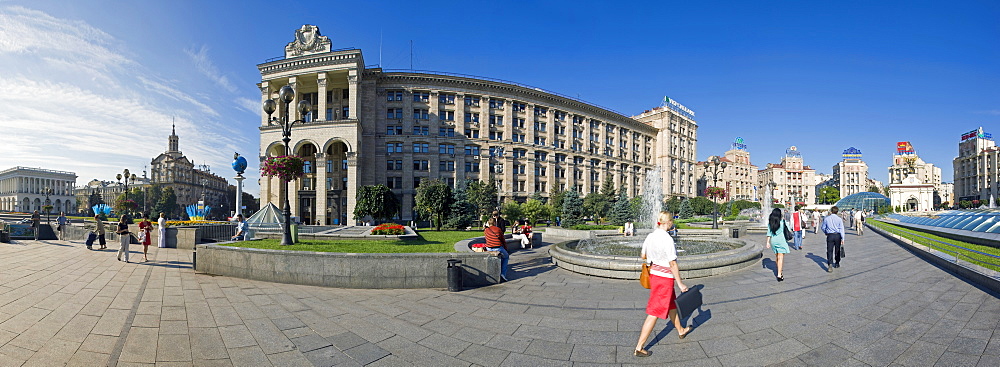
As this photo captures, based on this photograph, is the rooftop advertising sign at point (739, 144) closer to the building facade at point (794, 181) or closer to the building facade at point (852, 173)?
the building facade at point (794, 181)

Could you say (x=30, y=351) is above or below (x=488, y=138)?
below

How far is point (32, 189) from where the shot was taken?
92750 mm

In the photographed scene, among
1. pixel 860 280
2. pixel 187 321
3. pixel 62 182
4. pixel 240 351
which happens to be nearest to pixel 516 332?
pixel 240 351

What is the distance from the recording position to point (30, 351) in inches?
178

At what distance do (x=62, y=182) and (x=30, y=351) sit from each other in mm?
149120

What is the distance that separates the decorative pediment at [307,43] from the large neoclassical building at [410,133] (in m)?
0.12

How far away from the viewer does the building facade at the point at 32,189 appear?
90812mm

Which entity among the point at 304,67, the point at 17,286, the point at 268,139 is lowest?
the point at 17,286

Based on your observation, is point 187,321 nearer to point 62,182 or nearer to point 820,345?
point 820,345

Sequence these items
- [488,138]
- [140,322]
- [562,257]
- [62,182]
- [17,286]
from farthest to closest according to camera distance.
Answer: [62,182] → [488,138] → [562,257] → [17,286] → [140,322]

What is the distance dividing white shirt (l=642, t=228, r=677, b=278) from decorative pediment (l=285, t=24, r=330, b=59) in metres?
46.9

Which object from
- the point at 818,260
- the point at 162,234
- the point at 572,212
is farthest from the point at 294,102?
the point at 818,260

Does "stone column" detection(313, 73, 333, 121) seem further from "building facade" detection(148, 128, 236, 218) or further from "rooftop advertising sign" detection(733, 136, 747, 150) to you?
"rooftop advertising sign" detection(733, 136, 747, 150)

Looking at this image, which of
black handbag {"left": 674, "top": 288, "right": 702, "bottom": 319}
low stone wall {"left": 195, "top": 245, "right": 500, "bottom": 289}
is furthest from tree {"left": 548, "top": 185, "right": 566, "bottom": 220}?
black handbag {"left": 674, "top": 288, "right": 702, "bottom": 319}
